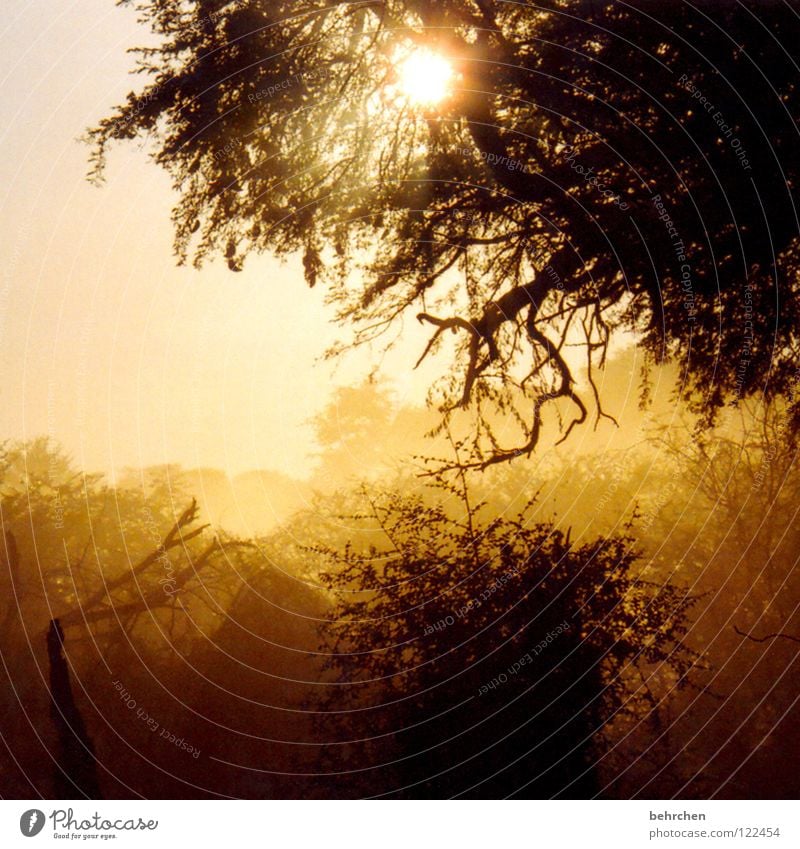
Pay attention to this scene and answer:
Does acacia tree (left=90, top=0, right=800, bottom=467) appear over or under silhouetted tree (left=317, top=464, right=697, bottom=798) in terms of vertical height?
over

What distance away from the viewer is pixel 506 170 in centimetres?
511

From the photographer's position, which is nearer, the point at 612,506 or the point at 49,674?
the point at 49,674

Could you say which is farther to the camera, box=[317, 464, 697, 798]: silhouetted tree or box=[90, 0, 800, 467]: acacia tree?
box=[90, 0, 800, 467]: acacia tree

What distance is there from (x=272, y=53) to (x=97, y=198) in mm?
1511

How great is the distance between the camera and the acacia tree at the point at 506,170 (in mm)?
4910

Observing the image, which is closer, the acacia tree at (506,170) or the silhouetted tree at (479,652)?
the silhouetted tree at (479,652)

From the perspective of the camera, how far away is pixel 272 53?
496cm

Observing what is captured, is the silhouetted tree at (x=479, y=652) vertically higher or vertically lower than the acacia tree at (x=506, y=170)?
lower

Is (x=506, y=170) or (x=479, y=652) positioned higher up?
(x=506, y=170)

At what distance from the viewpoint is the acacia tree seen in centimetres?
491

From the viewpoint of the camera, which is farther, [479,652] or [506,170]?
[506,170]

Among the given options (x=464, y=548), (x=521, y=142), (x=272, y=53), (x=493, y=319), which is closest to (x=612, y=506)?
(x=464, y=548)

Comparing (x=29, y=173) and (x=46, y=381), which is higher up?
(x=29, y=173)

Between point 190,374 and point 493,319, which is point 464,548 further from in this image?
point 190,374
